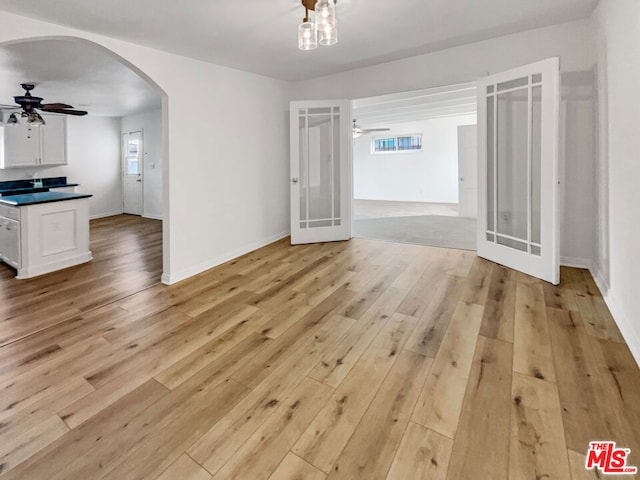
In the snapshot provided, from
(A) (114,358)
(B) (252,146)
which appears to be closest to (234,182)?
(B) (252,146)

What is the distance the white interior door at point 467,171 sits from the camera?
736 centimetres

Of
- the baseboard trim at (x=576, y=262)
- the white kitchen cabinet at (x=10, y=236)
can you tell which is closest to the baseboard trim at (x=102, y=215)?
the white kitchen cabinet at (x=10, y=236)

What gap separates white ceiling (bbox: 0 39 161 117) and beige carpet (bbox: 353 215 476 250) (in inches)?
163

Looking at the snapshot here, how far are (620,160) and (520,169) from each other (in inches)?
45.6

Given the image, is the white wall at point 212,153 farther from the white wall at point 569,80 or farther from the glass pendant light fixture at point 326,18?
the white wall at point 569,80

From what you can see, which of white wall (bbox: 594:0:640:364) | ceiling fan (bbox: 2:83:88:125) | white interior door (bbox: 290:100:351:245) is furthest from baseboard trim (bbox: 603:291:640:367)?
ceiling fan (bbox: 2:83:88:125)

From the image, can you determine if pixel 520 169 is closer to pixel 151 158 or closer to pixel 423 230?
pixel 423 230

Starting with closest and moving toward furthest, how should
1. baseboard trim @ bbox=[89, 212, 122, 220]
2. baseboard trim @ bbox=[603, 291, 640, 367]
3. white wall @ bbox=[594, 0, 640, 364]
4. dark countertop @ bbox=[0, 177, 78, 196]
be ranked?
baseboard trim @ bbox=[603, 291, 640, 367], white wall @ bbox=[594, 0, 640, 364], dark countertop @ bbox=[0, 177, 78, 196], baseboard trim @ bbox=[89, 212, 122, 220]

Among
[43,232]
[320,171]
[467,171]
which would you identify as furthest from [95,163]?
[467,171]

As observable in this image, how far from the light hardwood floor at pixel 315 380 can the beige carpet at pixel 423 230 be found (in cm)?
170

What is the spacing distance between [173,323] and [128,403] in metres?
0.91

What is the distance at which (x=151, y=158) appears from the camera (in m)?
7.87

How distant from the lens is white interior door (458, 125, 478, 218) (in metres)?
7.36

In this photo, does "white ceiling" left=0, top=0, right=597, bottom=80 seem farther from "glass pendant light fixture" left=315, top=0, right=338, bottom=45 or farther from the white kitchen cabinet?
the white kitchen cabinet
